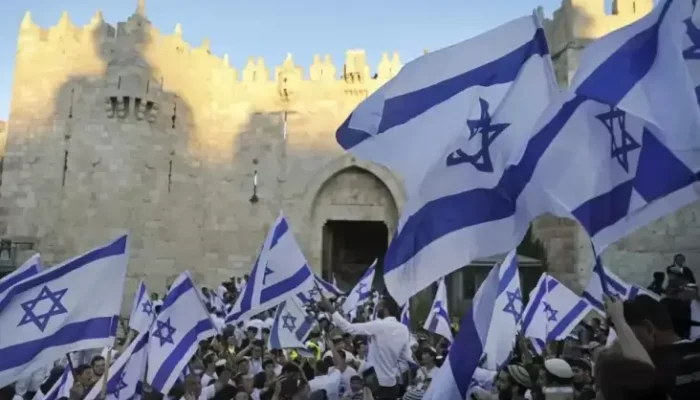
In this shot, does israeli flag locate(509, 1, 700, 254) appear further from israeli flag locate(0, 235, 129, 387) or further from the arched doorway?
the arched doorway

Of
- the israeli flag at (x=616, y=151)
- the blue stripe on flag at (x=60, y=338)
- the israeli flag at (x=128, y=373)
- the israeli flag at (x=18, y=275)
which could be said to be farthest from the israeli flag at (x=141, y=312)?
the israeli flag at (x=616, y=151)

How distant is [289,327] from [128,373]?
6.68 ft

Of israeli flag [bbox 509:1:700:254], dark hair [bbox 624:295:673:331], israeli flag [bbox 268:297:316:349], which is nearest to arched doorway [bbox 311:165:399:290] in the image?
israeli flag [bbox 268:297:316:349]

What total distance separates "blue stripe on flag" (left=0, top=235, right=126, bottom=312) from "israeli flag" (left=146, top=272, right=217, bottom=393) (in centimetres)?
98

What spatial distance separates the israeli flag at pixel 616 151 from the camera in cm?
253

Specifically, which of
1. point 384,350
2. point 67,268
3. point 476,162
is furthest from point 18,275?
point 476,162

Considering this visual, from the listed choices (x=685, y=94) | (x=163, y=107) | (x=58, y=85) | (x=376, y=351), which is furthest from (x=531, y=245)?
(x=685, y=94)

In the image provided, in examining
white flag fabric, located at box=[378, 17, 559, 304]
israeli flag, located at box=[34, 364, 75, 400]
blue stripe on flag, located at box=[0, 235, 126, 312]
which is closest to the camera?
white flag fabric, located at box=[378, 17, 559, 304]

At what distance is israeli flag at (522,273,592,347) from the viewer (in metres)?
5.90

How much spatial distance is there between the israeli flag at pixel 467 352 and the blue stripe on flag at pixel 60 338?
191 centimetres

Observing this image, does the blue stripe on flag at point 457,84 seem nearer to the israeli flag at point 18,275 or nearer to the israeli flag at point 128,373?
the israeli flag at point 18,275

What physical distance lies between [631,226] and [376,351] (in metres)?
2.66

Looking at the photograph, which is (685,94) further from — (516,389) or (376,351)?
(376,351)

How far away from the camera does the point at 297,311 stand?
20.5 feet
